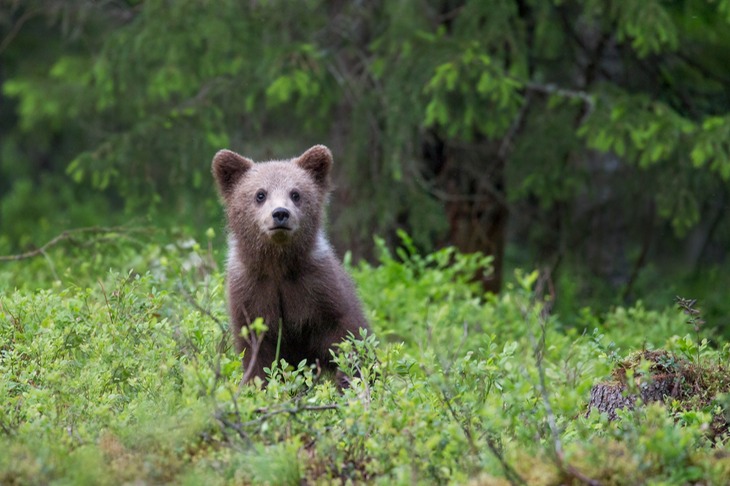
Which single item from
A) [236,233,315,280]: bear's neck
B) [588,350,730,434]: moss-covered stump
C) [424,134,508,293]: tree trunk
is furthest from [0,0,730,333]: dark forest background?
[588,350,730,434]: moss-covered stump

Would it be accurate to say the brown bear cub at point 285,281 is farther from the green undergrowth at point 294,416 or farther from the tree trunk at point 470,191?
the tree trunk at point 470,191

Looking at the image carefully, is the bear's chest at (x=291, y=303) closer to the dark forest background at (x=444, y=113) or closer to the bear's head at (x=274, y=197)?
the bear's head at (x=274, y=197)

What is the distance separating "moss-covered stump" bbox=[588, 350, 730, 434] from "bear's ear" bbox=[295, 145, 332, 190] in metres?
2.47

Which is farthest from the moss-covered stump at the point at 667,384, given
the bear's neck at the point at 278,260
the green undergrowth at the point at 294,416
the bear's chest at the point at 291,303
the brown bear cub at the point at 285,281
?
the bear's neck at the point at 278,260

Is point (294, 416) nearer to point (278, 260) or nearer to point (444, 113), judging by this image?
point (278, 260)

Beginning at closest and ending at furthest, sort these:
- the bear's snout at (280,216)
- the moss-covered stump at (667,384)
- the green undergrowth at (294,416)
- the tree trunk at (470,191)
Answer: the green undergrowth at (294,416), the moss-covered stump at (667,384), the bear's snout at (280,216), the tree trunk at (470,191)

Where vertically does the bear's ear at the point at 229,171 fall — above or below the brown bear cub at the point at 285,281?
above

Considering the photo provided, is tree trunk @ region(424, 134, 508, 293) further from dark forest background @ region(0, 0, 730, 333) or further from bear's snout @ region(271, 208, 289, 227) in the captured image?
bear's snout @ region(271, 208, 289, 227)

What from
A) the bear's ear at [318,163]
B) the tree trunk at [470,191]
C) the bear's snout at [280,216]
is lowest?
the tree trunk at [470,191]

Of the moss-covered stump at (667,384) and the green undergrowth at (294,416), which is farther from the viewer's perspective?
the moss-covered stump at (667,384)

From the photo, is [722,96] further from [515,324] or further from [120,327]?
[120,327]

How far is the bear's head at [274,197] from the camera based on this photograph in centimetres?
662

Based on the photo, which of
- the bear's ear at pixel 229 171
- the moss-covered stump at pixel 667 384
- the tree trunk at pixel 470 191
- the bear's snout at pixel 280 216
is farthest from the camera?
the tree trunk at pixel 470 191

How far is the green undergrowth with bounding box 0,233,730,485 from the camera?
4.43 metres
